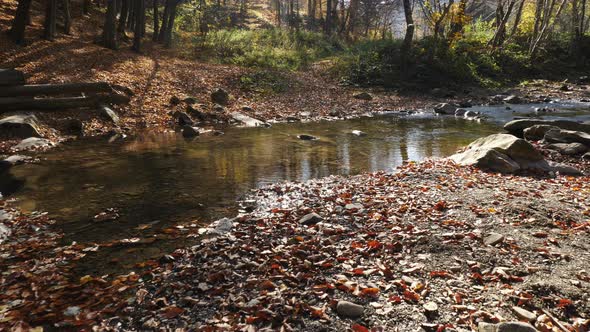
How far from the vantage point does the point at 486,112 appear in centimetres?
2172

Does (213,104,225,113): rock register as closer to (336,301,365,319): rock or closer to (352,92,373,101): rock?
(352,92,373,101): rock

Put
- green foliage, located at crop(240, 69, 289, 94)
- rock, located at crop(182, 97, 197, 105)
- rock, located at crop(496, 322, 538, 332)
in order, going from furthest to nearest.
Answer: green foliage, located at crop(240, 69, 289, 94) < rock, located at crop(182, 97, 197, 105) < rock, located at crop(496, 322, 538, 332)

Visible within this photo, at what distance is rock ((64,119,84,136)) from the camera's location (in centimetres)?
1378

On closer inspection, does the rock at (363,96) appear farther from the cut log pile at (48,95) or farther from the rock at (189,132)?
the cut log pile at (48,95)

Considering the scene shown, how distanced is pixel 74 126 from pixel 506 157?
14615 millimetres

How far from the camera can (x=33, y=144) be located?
11742 mm

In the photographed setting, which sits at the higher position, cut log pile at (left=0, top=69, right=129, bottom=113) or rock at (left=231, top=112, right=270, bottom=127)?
cut log pile at (left=0, top=69, right=129, bottom=113)

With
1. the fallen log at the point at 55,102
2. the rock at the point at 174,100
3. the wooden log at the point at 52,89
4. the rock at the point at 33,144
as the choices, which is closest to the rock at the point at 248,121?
the rock at the point at 174,100

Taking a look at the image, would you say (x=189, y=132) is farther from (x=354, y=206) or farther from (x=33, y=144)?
(x=354, y=206)

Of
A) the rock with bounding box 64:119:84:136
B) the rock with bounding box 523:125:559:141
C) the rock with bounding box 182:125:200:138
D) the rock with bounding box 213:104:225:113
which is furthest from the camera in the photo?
the rock with bounding box 213:104:225:113

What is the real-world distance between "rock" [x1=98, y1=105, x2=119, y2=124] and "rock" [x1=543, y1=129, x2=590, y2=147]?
1628 centimetres

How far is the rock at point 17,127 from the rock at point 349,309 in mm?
12755

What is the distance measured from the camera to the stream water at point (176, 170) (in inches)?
250

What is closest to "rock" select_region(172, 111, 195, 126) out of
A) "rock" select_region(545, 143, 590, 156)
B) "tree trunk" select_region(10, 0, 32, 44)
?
"tree trunk" select_region(10, 0, 32, 44)
